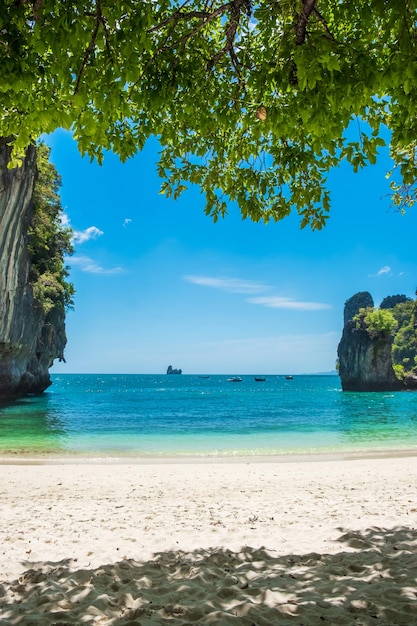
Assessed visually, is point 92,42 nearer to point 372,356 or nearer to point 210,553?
point 210,553

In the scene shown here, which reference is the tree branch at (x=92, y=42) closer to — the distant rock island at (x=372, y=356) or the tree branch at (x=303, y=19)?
the tree branch at (x=303, y=19)

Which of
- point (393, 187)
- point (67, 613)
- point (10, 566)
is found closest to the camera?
point (67, 613)

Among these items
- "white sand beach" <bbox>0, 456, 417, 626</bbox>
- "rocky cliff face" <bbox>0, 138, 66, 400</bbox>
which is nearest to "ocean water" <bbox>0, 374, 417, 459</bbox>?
"rocky cliff face" <bbox>0, 138, 66, 400</bbox>

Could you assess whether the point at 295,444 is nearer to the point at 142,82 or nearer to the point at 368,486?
the point at 368,486

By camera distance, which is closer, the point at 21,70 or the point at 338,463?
the point at 21,70

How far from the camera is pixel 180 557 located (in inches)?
187

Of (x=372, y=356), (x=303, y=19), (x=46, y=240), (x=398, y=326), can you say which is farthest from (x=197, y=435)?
(x=398, y=326)

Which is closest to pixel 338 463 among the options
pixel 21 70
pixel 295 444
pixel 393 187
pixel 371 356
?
pixel 295 444

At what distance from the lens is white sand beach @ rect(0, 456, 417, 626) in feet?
10.7

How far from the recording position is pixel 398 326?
130 metres

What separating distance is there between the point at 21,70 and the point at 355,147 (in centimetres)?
348

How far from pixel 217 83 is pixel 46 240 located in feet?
130

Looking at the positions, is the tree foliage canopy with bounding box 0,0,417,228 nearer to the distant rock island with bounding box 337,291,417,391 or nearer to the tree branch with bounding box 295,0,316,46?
the tree branch with bounding box 295,0,316,46

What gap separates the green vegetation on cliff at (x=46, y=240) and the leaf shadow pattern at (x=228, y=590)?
114ft
